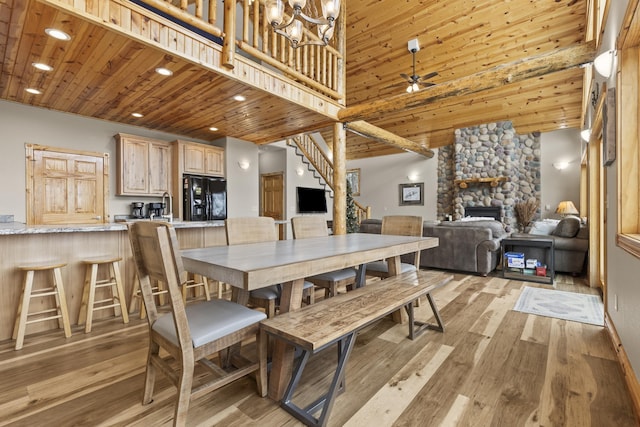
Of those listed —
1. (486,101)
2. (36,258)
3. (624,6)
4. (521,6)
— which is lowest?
(36,258)

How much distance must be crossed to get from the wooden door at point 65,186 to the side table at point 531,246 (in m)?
6.06

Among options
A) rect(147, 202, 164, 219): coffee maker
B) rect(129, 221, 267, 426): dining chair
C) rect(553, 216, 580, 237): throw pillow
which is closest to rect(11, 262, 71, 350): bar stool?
rect(129, 221, 267, 426): dining chair

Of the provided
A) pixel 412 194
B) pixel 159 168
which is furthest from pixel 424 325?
pixel 412 194

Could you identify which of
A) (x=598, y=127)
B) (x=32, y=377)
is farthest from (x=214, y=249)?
(x=598, y=127)

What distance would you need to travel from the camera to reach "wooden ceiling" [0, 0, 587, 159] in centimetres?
264

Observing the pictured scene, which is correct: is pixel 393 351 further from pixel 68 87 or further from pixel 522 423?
pixel 68 87

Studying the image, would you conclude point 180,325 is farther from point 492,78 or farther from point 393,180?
point 393,180

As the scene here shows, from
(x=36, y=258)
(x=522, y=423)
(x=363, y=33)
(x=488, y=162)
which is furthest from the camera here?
(x=488, y=162)

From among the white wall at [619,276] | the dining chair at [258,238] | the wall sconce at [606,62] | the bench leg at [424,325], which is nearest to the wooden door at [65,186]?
the dining chair at [258,238]

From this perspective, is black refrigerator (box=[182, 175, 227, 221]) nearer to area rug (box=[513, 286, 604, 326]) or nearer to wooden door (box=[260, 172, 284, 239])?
wooden door (box=[260, 172, 284, 239])

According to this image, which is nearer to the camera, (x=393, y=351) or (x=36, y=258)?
(x=393, y=351)

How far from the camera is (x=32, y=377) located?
1881 mm

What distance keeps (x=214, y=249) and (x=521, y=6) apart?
223 inches

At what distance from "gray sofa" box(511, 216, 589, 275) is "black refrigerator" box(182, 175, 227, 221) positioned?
4913 millimetres
